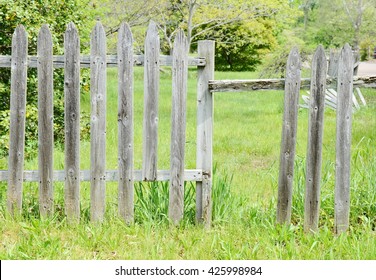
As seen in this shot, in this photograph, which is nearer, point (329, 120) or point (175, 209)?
point (175, 209)

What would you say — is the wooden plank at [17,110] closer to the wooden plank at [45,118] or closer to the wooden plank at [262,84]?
the wooden plank at [45,118]

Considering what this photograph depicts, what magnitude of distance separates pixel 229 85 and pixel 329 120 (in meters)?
7.18

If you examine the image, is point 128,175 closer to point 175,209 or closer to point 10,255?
point 175,209

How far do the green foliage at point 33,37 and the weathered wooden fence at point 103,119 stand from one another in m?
2.46

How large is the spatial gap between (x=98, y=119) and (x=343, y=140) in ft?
6.38

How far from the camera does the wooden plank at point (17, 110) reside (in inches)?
183

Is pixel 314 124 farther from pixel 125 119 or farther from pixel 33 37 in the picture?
pixel 33 37

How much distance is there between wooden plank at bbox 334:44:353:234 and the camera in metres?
4.43

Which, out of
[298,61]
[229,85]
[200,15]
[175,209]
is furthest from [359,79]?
[200,15]

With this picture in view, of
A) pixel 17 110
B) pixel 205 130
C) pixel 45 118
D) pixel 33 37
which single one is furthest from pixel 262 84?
pixel 33 37

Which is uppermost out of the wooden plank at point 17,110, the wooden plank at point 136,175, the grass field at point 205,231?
the wooden plank at point 17,110

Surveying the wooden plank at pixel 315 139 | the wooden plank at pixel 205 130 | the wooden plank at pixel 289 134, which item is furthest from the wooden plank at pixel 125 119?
the wooden plank at pixel 315 139

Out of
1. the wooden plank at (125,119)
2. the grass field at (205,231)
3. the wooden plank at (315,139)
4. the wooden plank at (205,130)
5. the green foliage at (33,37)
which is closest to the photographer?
the grass field at (205,231)
